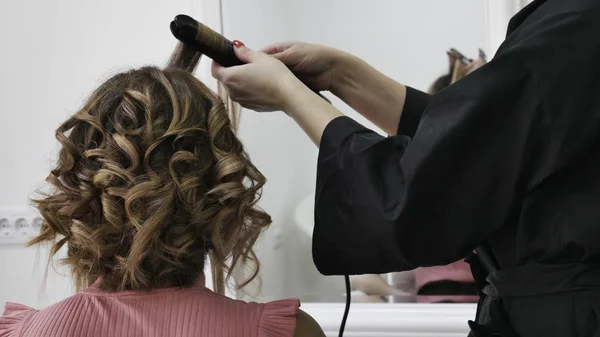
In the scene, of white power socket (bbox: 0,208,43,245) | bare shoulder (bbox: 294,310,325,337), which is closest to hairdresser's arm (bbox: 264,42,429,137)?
bare shoulder (bbox: 294,310,325,337)

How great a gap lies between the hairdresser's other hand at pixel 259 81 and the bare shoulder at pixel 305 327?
0.87ft

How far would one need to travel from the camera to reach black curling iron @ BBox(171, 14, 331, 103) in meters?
0.79

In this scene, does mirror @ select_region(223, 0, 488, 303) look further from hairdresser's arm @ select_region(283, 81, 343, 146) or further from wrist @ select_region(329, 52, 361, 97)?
hairdresser's arm @ select_region(283, 81, 343, 146)

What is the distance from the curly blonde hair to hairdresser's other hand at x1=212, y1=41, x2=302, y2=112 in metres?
0.04

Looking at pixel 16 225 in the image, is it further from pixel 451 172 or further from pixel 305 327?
pixel 451 172

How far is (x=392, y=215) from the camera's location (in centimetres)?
64

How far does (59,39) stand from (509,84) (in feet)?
4.20

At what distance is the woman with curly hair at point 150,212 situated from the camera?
80 centimetres

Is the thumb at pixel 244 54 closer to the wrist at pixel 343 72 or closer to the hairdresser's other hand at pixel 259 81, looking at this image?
the hairdresser's other hand at pixel 259 81

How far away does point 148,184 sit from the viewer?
79 centimetres

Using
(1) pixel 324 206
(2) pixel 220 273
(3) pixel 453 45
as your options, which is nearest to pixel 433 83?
(3) pixel 453 45

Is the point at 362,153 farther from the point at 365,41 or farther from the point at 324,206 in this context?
the point at 365,41

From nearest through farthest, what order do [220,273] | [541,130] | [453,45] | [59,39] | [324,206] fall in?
[541,130]
[324,206]
[220,273]
[453,45]
[59,39]

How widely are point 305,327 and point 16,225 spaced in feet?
3.38
